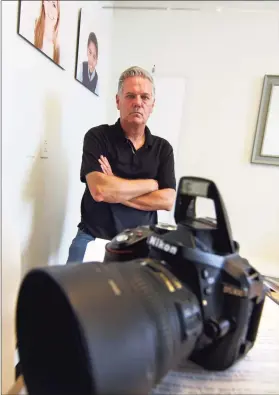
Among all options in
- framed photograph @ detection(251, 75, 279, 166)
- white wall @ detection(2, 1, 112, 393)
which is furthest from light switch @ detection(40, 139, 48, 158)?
framed photograph @ detection(251, 75, 279, 166)

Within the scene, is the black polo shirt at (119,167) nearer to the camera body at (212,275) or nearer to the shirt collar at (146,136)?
the shirt collar at (146,136)

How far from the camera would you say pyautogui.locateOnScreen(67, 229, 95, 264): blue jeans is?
59 centimetres

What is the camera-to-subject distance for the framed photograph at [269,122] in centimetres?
44

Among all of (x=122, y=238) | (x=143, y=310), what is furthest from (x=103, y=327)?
(x=122, y=238)

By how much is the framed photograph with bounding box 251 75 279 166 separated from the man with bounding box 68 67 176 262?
0.19 m

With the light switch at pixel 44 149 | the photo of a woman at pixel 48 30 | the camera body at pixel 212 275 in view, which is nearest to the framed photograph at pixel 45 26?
the photo of a woman at pixel 48 30

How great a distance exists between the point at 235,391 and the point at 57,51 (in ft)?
1.63

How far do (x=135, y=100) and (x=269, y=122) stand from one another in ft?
0.89

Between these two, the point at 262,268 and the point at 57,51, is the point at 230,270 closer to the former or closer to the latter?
the point at 262,268

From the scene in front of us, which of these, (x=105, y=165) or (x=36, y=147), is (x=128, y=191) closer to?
(x=105, y=165)

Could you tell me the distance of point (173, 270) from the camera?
1.01ft

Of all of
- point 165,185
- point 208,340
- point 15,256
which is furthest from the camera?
point 165,185

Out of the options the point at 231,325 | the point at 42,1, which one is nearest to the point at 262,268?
the point at 231,325

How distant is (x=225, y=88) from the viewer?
0.47 meters
